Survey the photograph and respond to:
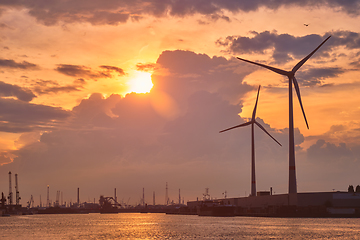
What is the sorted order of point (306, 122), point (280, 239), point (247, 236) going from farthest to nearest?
point (306, 122) < point (247, 236) < point (280, 239)

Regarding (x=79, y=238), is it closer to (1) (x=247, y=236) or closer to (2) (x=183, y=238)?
(2) (x=183, y=238)

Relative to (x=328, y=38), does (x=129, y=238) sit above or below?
below

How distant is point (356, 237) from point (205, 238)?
44.1 metres

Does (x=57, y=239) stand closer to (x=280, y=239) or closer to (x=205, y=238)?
(x=205, y=238)

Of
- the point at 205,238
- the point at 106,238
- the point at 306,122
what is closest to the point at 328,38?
the point at 306,122

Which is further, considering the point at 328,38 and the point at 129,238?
the point at 328,38

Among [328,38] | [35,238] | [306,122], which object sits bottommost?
[35,238]

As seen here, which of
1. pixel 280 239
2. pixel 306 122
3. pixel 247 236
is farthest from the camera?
pixel 306 122

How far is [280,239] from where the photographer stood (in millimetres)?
132875

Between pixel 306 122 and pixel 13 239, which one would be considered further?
pixel 306 122

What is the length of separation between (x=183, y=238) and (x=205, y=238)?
684cm

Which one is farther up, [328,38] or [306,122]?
[328,38]

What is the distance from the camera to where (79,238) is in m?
146

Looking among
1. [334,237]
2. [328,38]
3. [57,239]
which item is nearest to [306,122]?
[328,38]
